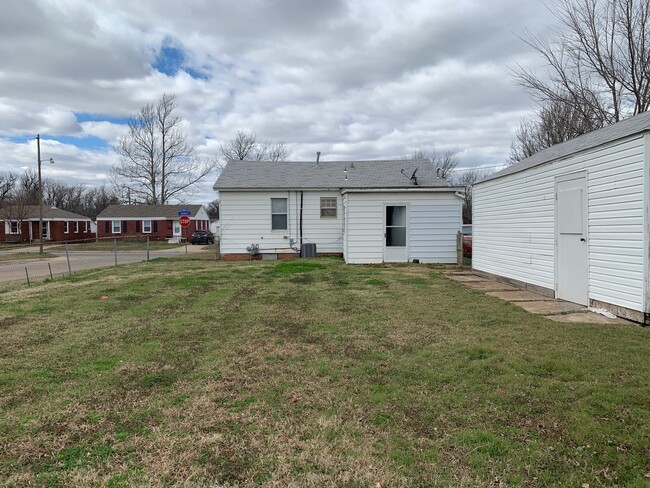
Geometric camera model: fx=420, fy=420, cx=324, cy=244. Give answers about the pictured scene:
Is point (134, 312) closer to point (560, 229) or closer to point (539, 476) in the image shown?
point (539, 476)

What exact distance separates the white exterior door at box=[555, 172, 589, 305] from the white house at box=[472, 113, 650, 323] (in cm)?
2

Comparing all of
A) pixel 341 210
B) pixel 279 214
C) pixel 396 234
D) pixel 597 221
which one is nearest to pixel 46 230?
pixel 279 214

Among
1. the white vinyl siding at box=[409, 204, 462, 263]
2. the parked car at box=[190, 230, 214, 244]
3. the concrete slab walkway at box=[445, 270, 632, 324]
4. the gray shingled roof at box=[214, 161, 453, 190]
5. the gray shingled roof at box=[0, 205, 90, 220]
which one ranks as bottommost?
the concrete slab walkway at box=[445, 270, 632, 324]

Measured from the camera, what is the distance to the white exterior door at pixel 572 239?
7098 millimetres

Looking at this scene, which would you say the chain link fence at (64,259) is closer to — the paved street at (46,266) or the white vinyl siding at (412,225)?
the paved street at (46,266)

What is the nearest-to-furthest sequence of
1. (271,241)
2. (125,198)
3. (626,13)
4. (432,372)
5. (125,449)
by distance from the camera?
(125,449)
(432,372)
(626,13)
(271,241)
(125,198)

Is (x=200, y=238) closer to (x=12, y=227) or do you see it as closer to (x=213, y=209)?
(x=12, y=227)

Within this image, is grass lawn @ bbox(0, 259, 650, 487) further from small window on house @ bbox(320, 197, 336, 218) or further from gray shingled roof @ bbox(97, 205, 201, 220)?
gray shingled roof @ bbox(97, 205, 201, 220)

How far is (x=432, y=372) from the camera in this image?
4.07 meters

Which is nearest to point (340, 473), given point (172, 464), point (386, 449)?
point (386, 449)

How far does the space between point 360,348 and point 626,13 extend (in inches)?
A: 691

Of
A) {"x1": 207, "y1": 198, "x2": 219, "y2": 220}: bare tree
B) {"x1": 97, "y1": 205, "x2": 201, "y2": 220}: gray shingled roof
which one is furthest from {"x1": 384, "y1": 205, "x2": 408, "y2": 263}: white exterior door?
{"x1": 207, "y1": 198, "x2": 219, "y2": 220}: bare tree

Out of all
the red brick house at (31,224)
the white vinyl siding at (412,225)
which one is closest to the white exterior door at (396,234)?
the white vinyl siding at (412,225)

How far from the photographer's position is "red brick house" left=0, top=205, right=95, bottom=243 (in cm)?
4072
